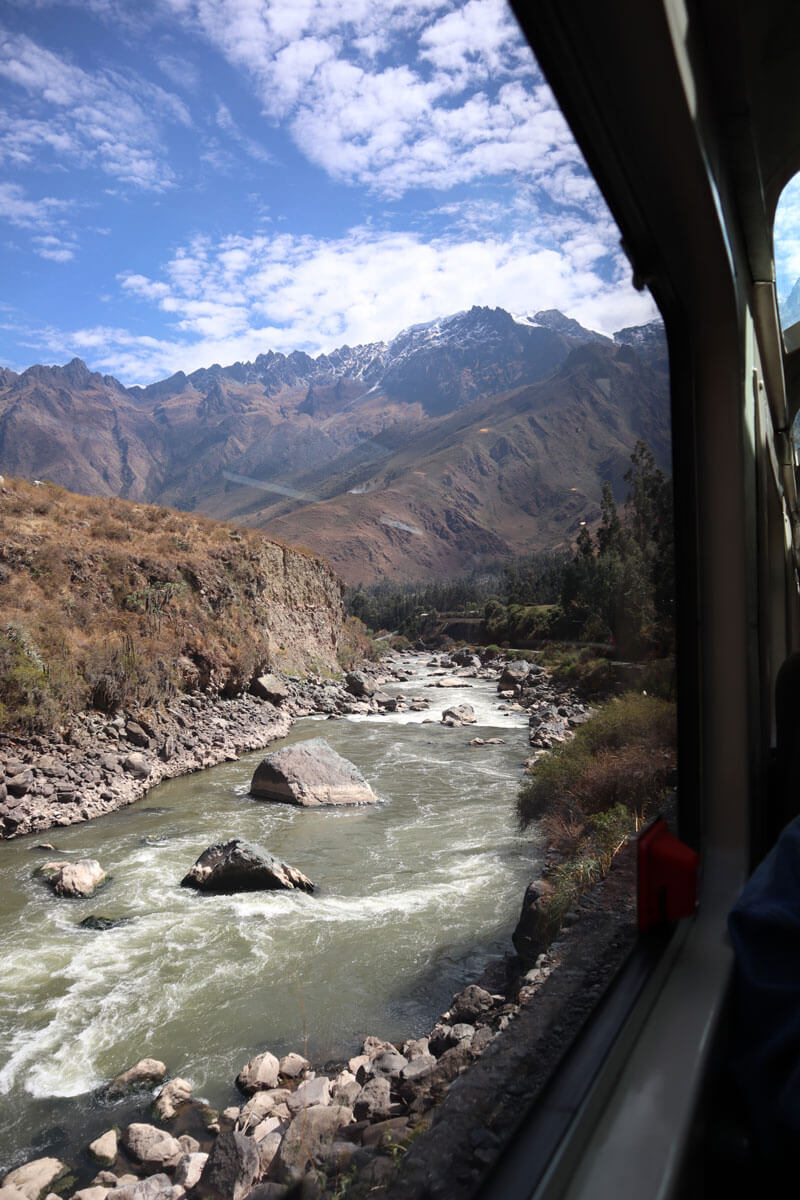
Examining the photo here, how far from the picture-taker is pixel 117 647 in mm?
10578

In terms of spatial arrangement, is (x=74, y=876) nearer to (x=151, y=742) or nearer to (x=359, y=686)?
(x=151, y=742)

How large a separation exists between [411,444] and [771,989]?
286ft

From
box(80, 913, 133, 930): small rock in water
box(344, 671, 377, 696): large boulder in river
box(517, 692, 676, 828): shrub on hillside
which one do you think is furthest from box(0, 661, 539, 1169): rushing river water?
box(344, 671, 377, 696): large boulder in river

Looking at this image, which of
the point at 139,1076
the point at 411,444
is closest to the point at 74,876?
the point at 139,1076

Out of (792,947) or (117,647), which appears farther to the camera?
(117,647)

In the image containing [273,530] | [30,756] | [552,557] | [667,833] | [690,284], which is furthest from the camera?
[273,530]

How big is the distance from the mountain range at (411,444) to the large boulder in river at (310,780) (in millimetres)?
3017

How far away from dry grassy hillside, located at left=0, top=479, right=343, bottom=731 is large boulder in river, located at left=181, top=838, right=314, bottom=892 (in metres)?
4.12

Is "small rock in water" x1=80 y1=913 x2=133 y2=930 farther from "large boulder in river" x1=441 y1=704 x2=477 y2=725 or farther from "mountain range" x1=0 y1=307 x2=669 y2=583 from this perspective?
"large boulder in river" x1=441 y1=704 x2=477 y2=725

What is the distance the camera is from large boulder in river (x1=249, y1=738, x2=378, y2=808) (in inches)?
309

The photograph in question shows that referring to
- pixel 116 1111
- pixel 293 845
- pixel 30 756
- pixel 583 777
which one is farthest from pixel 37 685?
pixel 583 777

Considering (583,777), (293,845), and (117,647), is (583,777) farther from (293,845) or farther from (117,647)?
(117,647)

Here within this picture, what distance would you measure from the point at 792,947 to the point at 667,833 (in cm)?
65

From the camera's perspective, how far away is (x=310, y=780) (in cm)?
797
